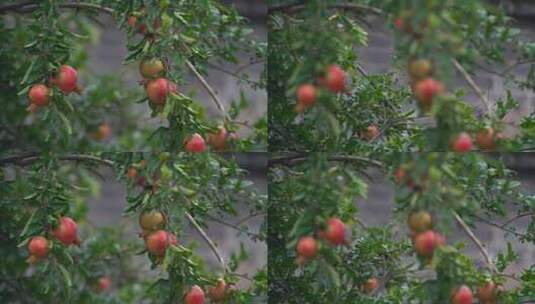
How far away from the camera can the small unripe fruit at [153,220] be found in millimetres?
2447

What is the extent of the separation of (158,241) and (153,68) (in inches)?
14.0

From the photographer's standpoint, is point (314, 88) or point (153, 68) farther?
point (153, 68)

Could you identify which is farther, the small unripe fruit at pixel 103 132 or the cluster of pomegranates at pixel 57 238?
the small unripe fruit at pixel 103 132

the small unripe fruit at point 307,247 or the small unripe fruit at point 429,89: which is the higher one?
the small unripe fruit at point 429,89

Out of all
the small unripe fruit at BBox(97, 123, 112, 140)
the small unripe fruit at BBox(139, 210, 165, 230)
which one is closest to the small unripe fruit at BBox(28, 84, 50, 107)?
the small unripe fruit at BBox(139, 210, 165, 230)

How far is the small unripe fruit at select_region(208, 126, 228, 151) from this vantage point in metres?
2.79

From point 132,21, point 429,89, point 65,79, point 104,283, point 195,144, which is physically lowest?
point 104,283

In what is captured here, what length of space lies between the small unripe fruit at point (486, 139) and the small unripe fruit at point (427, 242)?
590mm

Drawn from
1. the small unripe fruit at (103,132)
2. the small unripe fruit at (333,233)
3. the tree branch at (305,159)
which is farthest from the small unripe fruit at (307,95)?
the small unripe fruit at (103,132)

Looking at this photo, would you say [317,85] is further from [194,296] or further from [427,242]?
Answer: [194,296]

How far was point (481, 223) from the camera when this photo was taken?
A: 2.67 meters

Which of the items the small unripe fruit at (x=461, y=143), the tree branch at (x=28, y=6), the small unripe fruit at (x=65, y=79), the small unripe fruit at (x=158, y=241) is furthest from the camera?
the tree branch at (x=28, y=6)

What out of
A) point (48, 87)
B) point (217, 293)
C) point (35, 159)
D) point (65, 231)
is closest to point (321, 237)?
point (217, 293)

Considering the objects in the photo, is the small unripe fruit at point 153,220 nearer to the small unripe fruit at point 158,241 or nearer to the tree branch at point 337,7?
the small unripe fruit at point 158,241
